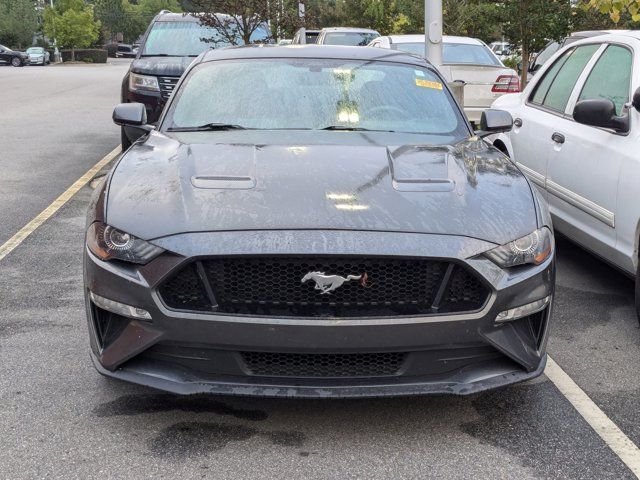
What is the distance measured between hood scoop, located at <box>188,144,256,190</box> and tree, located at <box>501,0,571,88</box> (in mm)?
14009

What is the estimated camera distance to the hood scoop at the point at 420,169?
3.93m

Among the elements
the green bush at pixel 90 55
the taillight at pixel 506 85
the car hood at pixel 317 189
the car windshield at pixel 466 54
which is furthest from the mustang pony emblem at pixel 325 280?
the green bush at pixel 90 55

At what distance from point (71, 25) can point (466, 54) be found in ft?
224

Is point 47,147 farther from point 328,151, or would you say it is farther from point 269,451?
point 269,451

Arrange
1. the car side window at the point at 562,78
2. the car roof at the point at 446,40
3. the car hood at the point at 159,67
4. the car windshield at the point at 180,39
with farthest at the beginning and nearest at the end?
the car roof at the point at 446,40 → the car windshield at the point at 180,39 → the car hood at the point at 159,67 → the car side window at the point at 562,78

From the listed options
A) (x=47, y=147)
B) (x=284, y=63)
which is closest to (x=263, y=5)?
(x=47, y=147)

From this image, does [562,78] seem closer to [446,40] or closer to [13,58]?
[446,40]

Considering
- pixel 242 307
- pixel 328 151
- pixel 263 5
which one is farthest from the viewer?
pixel 263 5

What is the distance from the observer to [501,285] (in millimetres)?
3566

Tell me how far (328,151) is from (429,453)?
1.57m

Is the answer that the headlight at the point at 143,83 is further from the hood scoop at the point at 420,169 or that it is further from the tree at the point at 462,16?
the tree at the point at 462,16

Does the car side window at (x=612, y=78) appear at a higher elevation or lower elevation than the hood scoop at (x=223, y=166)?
higher

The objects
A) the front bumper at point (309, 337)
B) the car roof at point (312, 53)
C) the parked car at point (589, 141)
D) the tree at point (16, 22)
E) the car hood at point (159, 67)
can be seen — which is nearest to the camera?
the front bumper at point (309, 337)

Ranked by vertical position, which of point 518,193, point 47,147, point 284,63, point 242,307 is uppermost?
point 284,63
